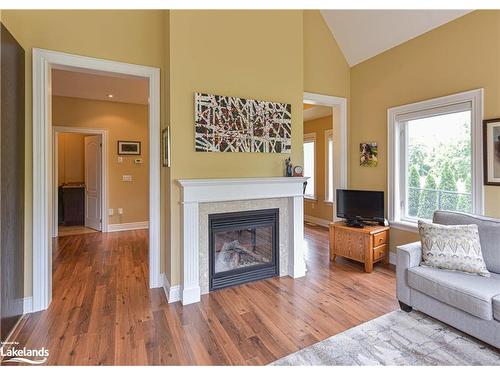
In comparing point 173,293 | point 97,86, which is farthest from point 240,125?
point 97,86

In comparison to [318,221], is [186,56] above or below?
above

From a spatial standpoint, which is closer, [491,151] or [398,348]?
[398,348]

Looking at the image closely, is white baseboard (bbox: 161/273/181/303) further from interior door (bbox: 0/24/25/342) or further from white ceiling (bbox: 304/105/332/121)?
white ceiling (bbox: 304/105/332/121)

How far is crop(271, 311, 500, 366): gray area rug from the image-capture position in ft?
6.01

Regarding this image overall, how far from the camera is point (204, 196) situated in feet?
8.99

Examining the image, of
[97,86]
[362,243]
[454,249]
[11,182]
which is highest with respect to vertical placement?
[97,86]

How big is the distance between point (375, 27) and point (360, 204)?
7.59ft

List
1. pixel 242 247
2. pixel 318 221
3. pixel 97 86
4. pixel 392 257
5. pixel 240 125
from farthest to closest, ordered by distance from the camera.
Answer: pixel 318 221 → pixel 97 86 → pixel 392 257 → pixel 242 247 → pixel 240 125

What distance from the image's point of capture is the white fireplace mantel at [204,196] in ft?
8.75

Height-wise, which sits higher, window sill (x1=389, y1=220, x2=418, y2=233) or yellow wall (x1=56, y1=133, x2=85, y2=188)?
yellow wall (x1=56, y1=133, x2=85, y2=188)

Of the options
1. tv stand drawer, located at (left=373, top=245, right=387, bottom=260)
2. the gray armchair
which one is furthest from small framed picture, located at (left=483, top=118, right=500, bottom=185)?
tv stand drawer, located at (left=373, top=245, right=387, bottom=260)

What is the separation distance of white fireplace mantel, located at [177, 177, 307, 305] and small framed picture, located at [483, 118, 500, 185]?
71.7 inches

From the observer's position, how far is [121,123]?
5.89 metres

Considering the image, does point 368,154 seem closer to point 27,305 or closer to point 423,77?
point 423,77
